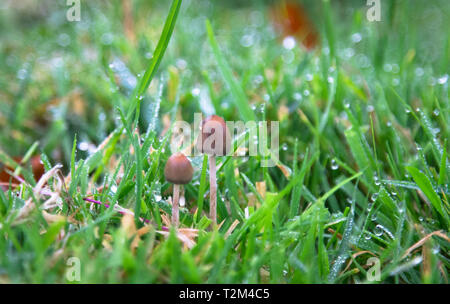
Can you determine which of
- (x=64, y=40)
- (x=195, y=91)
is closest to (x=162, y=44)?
(x=195, y=91)

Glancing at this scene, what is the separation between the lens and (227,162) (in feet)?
3.89

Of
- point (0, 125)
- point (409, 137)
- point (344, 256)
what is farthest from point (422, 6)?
point (0, 125)

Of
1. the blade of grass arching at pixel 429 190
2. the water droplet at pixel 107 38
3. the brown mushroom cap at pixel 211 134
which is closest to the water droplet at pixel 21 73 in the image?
the water droplet at pixel 107 38

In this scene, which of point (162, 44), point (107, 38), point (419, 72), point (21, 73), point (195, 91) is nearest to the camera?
point (162, 44)

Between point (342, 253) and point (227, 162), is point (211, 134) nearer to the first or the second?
point (227, 162)

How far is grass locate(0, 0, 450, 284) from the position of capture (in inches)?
34.9

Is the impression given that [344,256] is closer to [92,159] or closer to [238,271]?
[238,271]

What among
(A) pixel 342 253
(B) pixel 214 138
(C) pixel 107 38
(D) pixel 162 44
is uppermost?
(C) pixel 107 38

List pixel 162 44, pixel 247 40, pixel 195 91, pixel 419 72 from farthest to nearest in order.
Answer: pixel 247 40
pixel 419 72
pixel 195 91
pixel 162 44

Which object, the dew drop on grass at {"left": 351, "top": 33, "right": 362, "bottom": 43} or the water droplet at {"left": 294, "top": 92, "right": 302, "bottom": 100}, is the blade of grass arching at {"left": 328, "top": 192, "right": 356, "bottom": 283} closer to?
the water droplet at {"left": 294, "top": 92, "right": 302, "bottom": 100}

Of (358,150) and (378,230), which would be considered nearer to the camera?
(378,230)

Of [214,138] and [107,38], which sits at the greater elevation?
[107,38]

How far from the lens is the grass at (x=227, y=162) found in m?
0.89

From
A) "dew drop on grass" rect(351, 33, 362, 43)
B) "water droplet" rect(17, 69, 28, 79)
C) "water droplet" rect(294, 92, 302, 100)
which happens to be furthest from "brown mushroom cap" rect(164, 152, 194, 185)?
"dew drop on grass" rect(351, 33, 362, 43)
